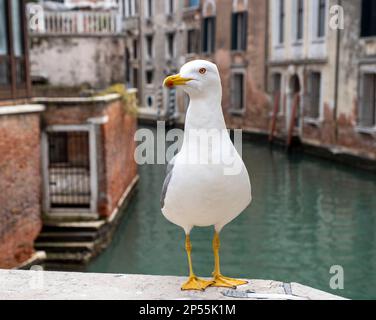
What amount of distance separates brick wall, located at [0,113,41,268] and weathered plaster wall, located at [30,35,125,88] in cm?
767

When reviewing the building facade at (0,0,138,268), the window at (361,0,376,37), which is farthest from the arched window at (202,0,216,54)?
the building facade at (0,0,138,268)

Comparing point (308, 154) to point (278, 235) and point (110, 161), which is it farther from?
point (110, 161)

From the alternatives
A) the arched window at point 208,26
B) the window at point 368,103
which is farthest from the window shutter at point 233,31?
the window at point 368,103

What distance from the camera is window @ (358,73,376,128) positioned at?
14.8m

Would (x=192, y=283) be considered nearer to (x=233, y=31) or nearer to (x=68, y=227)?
(x=68, y=227)

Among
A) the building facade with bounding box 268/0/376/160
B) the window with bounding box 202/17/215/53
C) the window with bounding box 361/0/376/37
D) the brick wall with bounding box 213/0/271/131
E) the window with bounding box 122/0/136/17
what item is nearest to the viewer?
the window with bounding box 361/0/376/37

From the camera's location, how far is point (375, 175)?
1390 cm

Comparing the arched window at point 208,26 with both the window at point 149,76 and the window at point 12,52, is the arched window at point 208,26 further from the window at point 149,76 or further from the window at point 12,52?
the window at point 12,52

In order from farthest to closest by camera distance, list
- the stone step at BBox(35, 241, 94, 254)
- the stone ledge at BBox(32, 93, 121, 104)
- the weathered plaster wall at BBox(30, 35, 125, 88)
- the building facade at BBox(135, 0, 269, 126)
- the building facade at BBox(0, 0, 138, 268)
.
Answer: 1. the building facade at BBox(135, 0, 269, 126)
2. the weathered plaster wall at BBox(30, 35, 125, 88)
3. the stone ledge at BBox(32, 93, 121, 104)
4. the stone step at BBox(35, 241, 94, 254)
5. the building facade at BBox(0, 0, 138, 268)

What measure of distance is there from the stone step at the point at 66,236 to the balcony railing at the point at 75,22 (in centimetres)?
676

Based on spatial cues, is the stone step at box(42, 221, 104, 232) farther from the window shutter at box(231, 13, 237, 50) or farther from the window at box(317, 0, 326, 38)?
the window shutter at box(231, 13, 237, 50)

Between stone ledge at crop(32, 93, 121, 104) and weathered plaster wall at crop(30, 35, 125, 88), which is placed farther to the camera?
weathered plaster wall at crop(30, 35, 125, 88)

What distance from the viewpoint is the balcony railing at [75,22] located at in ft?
46.5
